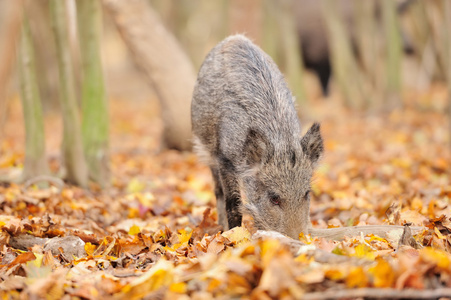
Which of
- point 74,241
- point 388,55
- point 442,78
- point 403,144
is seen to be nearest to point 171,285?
point 74,241

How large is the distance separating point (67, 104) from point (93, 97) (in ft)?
3.36

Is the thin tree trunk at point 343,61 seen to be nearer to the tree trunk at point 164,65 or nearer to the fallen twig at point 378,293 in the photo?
the tree trunk at point 164,65

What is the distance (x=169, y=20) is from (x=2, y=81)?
19586 mm

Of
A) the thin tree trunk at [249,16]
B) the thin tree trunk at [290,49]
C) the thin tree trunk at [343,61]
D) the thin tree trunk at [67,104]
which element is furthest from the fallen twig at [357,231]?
the thin tree trunk at [249,16]

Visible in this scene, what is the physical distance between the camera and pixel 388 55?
13.3 meters

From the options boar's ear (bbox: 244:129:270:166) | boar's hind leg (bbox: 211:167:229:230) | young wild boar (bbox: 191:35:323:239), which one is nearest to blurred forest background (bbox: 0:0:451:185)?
young wild boar (bbox: 191:35:323:239)

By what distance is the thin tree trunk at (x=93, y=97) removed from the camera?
7.38 meters

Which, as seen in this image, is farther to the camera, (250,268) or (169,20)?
(169,20)

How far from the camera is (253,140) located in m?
4.79

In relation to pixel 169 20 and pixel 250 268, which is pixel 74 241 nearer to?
pixel 250 268

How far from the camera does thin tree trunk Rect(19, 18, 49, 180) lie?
6328mm

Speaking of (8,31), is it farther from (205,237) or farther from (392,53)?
(392,53)

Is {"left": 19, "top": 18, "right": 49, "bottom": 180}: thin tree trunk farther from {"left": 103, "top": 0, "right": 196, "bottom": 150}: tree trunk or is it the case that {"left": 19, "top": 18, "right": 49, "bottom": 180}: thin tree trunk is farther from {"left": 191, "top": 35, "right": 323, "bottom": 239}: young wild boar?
{"left": 103, "top": 0, "right": 196, "bottom": 150}: tree trunk

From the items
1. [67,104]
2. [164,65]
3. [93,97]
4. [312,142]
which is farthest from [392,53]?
[312,142]
